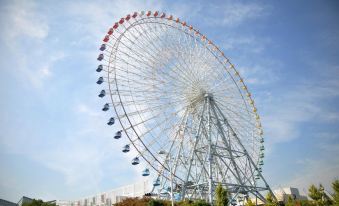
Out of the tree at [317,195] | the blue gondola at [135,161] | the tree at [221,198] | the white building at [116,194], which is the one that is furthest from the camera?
the white building at [116,194]

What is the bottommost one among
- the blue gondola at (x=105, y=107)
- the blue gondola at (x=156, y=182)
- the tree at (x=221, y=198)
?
the tree at (x=221, y=198)

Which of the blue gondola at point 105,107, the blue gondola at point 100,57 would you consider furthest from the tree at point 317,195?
the blue gondola at point 100,57

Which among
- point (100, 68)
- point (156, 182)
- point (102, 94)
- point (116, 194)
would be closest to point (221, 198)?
point (156, 182)

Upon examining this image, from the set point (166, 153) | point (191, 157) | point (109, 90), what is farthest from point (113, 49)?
point (191, 157)

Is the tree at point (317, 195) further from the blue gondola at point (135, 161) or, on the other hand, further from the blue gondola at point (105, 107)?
the blue gondola at point (105, 107)

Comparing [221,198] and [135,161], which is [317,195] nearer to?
[221,198]

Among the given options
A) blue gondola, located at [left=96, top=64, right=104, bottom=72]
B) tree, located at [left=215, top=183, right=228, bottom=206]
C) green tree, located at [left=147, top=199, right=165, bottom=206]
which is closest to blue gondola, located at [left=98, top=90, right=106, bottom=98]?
blue gondola, located at [left=96, top=64, right=104, bottom=72]

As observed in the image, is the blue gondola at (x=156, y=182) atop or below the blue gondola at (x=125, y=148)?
below

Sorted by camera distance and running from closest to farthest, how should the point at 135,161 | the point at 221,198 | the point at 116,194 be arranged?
the point at 221,198 < the point at 135,161 < the point at 116,194

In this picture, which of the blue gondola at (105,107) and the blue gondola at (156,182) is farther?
the blue gondola at (156,182)

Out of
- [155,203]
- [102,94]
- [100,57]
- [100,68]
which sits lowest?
[155,203]

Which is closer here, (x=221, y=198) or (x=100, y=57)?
(x=221, y=198)

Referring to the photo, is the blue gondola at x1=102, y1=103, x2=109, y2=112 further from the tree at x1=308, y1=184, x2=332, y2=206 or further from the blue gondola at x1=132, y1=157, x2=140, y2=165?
the tree at x1=308, y1=184, x2=332, y2=206

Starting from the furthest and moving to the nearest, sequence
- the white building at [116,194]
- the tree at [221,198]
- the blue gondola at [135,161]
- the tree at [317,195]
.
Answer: the white building at [116,194] < the tree at [317,195] < the blue gondola at [135,161] < the tree at [221,198]
